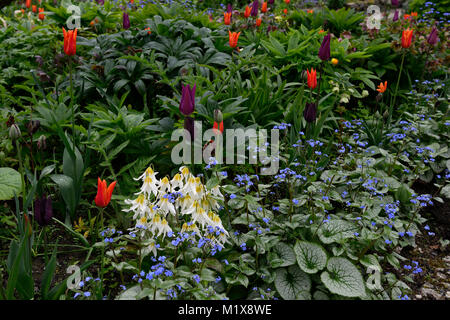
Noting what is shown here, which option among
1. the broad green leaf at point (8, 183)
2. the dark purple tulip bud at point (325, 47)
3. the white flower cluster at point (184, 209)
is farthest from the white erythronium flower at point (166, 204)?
the dark purple tulip bud at point (325, 47)

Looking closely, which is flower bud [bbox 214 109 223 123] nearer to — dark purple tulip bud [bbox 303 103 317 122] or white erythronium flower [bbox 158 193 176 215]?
white erythronium flower [bbox 158 193 176 215]

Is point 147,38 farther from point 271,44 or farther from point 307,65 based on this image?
point 307,65

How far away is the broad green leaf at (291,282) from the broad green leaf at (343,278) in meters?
0.11

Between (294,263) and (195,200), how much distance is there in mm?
588

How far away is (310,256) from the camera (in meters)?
1.95

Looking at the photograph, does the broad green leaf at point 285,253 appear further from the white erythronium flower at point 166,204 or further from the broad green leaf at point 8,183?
the broad green leaf at point 8,183

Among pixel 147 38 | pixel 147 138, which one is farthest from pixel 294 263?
pixel 147 38

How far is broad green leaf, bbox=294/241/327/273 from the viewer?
74.6 inches

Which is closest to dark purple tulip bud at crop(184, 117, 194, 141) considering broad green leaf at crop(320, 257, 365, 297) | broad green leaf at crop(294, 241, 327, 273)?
broad green leaf at crop(294, 241, 327, 273)

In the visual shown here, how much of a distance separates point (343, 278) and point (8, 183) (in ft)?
6.09

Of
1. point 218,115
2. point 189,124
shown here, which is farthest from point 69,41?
point 218,115

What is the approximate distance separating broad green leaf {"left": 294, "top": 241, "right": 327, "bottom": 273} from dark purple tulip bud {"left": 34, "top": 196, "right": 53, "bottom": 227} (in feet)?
3.80
